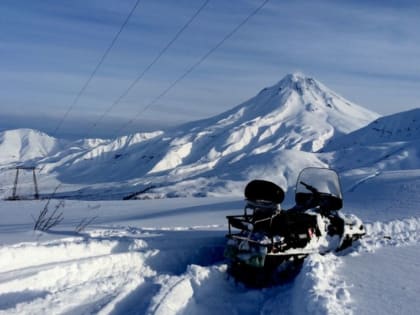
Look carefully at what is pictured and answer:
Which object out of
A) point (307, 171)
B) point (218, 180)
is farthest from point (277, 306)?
point (218, 180)

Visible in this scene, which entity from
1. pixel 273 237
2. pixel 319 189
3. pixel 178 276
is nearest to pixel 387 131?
pixel 319 189

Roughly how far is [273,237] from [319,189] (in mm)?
3066

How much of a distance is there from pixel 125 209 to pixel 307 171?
10.8 meters

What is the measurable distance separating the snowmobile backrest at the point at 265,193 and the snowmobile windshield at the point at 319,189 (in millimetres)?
2077

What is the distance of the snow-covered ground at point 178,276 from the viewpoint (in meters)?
7.08

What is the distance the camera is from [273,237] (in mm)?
9078

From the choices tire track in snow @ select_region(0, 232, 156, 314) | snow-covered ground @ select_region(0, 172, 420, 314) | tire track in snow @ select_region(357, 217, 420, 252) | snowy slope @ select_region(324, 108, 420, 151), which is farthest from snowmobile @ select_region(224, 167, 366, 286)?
snowy slope @ select_region(324, 108, 420, 151)

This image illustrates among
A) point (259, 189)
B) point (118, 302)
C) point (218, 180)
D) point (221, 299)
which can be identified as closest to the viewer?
point (118, 302)

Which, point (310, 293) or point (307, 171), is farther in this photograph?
point (307, 171)

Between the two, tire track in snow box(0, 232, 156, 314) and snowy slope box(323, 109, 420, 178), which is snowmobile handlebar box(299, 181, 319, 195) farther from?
snowy slope box(323, 109, 420, 178)

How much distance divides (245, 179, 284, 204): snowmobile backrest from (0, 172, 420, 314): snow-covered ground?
1268mm

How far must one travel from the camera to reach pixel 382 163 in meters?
87.8

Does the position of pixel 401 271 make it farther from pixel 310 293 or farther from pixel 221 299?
pixel 221 299

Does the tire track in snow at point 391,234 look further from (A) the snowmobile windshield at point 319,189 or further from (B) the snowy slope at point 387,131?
(B) the snowy slope at point 387,131
